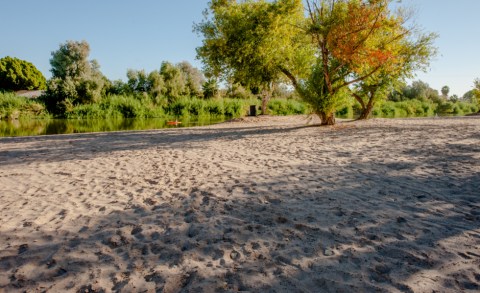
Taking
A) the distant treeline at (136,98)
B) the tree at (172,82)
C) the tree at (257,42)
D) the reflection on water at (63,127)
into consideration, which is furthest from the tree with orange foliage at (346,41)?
the tree at (172,82)

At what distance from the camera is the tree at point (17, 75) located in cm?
4983

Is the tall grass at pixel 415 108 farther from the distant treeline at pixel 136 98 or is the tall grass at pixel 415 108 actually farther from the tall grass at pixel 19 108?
the tall grass at pixel 19 108

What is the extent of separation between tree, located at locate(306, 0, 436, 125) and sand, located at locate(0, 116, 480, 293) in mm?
7905

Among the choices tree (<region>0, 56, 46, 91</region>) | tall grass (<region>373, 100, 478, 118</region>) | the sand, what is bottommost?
the sand

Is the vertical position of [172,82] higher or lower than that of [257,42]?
higher

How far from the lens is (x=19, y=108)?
31469 mm

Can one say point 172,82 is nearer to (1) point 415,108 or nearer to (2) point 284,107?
(2) point 284,107

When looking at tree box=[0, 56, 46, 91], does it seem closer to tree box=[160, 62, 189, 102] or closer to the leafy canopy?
tree box=[160, 62, 189, 102]

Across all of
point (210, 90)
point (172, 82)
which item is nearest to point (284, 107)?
point (210, 90)

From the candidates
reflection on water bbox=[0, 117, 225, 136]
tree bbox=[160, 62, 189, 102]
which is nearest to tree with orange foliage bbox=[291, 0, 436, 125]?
reflection on water bbox=[0, 117, 225, 136]

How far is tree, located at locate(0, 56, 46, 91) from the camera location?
49828 mm

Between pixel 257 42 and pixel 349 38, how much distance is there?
193 inches

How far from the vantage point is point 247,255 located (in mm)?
3176

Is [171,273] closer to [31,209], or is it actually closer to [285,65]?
[31,209]
